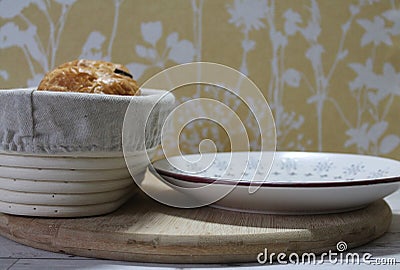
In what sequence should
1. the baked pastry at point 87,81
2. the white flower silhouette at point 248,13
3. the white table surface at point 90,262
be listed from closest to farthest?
the white table surface at point 90,262, the baked pastry at point 87,81, the white flower silhouette at point 248,13

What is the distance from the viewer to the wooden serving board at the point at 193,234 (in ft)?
2.23

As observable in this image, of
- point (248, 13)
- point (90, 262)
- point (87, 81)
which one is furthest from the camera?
point (248, 13)

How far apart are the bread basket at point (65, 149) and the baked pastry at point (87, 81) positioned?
0.05 meters

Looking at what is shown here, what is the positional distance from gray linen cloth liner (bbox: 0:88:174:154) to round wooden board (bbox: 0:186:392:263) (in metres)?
0.11

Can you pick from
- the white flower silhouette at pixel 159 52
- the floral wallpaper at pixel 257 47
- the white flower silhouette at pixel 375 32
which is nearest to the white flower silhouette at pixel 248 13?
the floral wallpaper at pixel 257 47

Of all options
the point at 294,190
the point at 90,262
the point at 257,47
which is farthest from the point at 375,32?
the point at 90,262

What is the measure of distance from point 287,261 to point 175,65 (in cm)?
77

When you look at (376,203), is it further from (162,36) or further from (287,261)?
(162,36)

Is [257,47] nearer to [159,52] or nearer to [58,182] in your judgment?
[159,52]

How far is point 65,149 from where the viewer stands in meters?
0.72

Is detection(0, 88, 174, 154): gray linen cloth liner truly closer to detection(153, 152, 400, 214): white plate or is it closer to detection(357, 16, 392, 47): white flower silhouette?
detection(153, 152, 400, 214): white plate

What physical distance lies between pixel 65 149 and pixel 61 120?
45 millimetres

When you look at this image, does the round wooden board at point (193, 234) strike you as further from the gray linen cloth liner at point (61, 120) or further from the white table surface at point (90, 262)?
the gray linen cloth liner at point (61, 120)

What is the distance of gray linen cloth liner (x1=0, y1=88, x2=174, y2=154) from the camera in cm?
69
